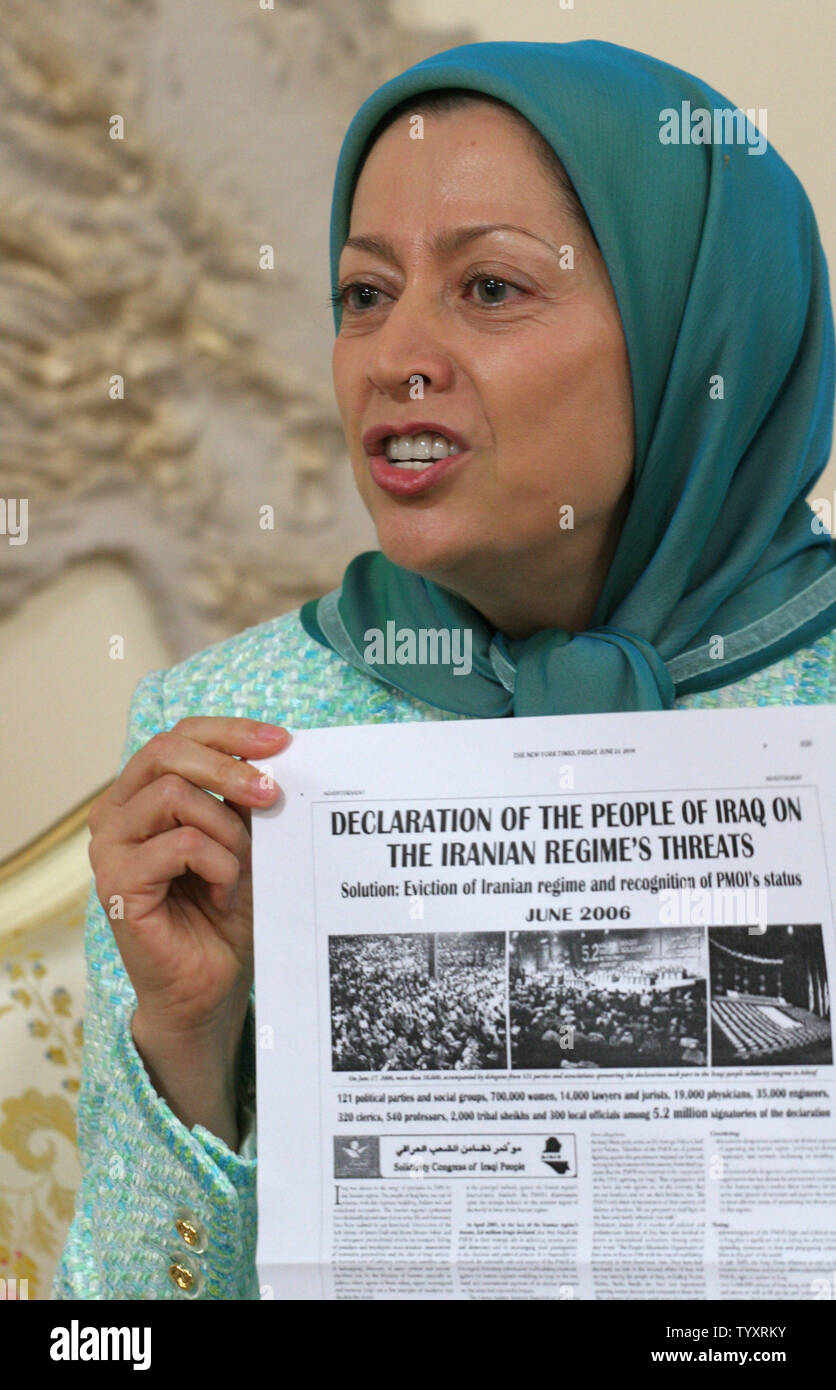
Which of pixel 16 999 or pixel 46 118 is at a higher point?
pixel 46 118

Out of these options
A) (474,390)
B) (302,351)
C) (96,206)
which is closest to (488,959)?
(474,390)

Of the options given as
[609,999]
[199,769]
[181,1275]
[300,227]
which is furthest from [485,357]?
[300,227]

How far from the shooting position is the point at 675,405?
1.10m

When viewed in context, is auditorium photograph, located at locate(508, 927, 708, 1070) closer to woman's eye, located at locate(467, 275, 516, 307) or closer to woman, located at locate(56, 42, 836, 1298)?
woman, located at locate(56, 42, 836, 1298)

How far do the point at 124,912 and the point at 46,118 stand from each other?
3.89 ft

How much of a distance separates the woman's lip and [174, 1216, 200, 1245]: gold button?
54 centimetres

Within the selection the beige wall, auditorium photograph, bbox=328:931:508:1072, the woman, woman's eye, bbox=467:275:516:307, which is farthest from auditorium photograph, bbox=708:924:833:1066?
the beige wall

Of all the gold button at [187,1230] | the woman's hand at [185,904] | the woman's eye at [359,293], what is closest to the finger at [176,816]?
the woman's hand at [185,904]

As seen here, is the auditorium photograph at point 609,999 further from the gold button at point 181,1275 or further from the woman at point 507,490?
the gold button at point 181,1275

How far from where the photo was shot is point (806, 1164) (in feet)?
2.71

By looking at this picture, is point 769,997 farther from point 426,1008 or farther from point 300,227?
point 300,227

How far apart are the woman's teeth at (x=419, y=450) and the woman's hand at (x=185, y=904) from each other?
9.5 inches

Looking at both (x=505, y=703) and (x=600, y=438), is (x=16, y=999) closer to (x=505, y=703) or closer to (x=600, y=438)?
(x=505, y=703)

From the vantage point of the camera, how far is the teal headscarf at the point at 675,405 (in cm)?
106
